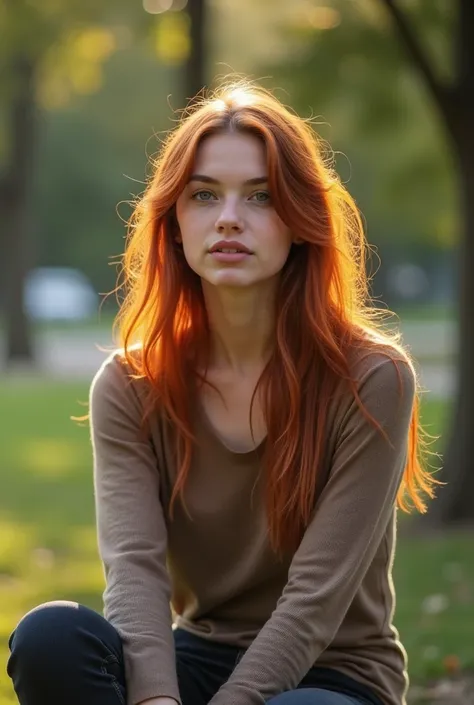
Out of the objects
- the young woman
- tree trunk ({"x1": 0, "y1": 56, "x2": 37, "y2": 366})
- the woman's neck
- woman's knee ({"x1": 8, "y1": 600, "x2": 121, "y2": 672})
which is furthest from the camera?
tree trunk ({"x1": 0, "y1": 56, "x2": 37, "y2": 366})

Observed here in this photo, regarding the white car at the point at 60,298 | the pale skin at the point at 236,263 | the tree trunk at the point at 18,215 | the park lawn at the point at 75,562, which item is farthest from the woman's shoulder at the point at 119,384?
the white car at the point at 60,298

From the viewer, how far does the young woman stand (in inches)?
125

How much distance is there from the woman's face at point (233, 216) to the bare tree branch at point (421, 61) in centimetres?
508

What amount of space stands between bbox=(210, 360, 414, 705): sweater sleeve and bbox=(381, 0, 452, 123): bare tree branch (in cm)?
522

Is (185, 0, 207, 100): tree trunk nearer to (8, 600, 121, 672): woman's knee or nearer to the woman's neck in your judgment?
the woman's neck

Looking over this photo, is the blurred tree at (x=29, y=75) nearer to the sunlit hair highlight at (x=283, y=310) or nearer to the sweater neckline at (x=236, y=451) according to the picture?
the sunlit hair highlight at (x=283, y=310)

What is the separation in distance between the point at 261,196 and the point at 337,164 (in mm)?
17582

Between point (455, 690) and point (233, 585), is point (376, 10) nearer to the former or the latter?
point (455, 690)

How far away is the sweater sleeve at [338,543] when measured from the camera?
10.0 ft

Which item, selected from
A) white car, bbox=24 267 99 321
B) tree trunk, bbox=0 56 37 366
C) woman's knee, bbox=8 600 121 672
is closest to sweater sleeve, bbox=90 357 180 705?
woman's knee, bbox=8 600 121 672

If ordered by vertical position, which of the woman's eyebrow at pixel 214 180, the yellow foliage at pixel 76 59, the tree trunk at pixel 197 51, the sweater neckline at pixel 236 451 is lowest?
the sweater neckline at pixel 236 451

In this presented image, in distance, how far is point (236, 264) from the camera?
3.31 meters

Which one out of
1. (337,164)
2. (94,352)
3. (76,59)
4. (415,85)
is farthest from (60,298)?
(415,85)

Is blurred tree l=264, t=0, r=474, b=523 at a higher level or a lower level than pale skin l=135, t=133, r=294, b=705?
higher
